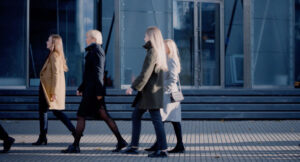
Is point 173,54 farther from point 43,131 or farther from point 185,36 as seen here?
point 185,36

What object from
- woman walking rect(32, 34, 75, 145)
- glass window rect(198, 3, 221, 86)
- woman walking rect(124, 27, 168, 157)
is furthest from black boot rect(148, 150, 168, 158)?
glass window rect(198, 3, 221, 86)

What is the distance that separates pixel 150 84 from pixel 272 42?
9993mm

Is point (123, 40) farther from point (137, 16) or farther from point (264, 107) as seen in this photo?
point (264, 107)

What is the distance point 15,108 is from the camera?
40.8 ft

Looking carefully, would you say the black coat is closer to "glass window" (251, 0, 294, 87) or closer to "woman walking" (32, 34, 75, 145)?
"woman walking" (32, 34, 75, 145)

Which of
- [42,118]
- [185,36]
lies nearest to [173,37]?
[185,36]

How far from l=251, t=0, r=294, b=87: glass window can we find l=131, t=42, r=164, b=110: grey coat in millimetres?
9309

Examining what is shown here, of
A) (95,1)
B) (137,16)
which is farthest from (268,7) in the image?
(95,1)

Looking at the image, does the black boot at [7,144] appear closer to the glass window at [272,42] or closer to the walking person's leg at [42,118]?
the walking person's leg at [42,118]

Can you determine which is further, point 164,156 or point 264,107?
point 264,107

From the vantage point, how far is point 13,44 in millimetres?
14797

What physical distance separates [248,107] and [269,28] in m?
4.29

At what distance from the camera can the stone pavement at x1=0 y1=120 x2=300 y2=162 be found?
678 cm

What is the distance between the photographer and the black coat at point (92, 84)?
7047 mm
